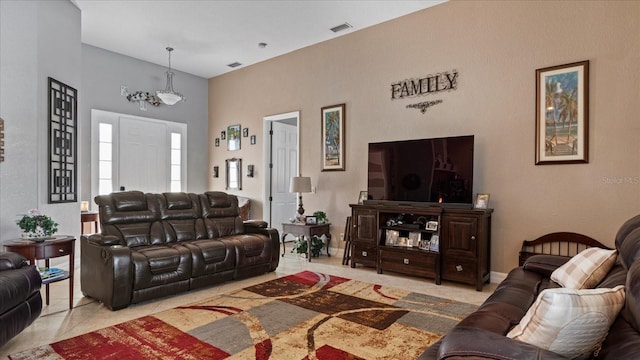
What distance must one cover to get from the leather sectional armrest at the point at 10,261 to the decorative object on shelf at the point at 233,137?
4853mm

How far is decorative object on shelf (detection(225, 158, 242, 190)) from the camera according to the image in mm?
7336

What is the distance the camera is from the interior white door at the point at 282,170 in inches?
276

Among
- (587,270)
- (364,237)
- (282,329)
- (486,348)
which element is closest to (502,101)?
(364,237)

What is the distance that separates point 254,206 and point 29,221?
406cm

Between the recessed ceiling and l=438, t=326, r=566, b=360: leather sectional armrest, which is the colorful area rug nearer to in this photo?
l=438, t=326, r=566, b=360: leather sectional armrest

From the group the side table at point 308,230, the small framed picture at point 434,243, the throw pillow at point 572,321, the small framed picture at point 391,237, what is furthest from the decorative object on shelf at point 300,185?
the throw pillow at point 572,321

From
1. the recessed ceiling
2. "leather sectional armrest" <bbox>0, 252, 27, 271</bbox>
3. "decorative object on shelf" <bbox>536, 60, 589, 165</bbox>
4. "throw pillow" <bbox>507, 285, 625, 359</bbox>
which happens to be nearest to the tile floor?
"leather sectional armrest" <bbox>0, 252, 27, 271</bbox>

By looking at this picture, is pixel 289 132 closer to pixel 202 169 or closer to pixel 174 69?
pixel 202 169

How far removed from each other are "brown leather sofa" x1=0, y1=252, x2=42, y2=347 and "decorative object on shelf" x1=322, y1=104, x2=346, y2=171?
398 cm

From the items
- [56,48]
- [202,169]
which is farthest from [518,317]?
[202,169]

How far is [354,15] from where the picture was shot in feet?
16.4

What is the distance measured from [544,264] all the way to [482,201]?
1562 mm

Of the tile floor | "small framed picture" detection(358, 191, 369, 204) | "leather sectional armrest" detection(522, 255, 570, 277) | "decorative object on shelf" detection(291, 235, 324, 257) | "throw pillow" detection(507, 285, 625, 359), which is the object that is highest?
"small framed picture" detection(358, 191, 369, 204)

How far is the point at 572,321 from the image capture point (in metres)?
1.21
